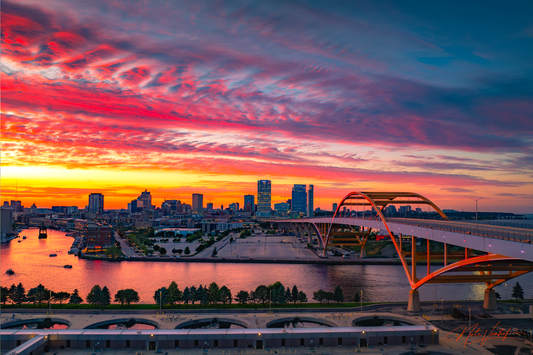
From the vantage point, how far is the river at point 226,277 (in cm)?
5047

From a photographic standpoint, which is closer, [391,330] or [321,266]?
[391,330]

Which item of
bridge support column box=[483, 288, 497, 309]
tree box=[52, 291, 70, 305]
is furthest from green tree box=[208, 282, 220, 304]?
bridge support column box=[483, 288, 497, 309]

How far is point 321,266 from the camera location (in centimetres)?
7544

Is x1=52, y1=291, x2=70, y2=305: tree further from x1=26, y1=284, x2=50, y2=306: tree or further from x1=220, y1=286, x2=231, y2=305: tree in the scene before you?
x1=220, y1=286, x2=231, y2=305: tree

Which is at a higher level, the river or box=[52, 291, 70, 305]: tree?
box=[52, 291, 70, 305]: tree

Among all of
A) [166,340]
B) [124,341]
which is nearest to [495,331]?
[166,340]

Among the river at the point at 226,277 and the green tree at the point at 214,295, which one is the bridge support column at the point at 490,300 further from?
the green tree at the point at 214,295

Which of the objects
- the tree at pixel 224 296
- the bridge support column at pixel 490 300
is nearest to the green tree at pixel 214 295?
the tree at pixel 224 296

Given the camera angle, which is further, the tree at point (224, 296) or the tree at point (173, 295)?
the tree at point (224, 296)

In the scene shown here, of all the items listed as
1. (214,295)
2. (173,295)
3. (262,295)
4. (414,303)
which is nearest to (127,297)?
(173,295)

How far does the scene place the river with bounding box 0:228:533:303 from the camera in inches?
1987

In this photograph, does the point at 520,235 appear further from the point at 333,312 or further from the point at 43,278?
the point at 43,278

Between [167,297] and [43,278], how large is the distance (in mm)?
32602

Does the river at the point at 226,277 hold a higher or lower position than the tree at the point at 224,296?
lower
